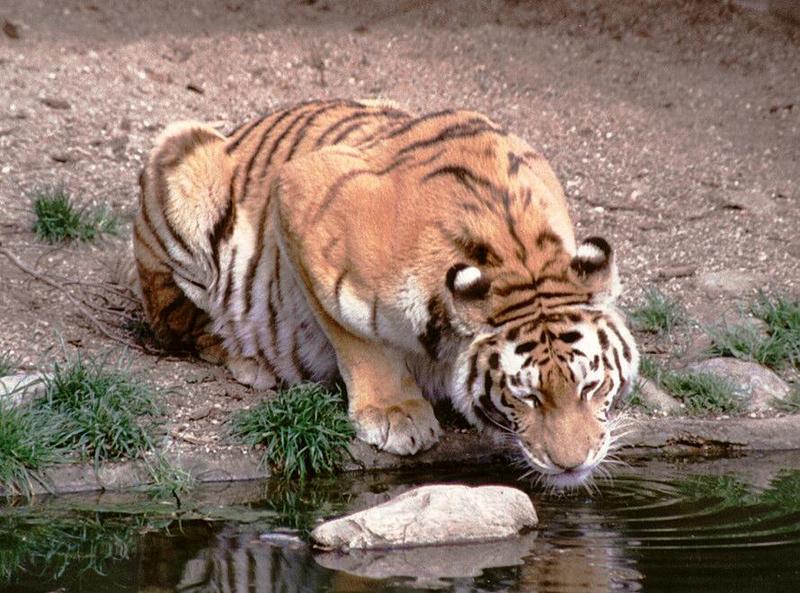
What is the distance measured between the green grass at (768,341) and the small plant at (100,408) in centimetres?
264

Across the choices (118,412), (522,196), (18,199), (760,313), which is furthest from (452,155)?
(18,199)

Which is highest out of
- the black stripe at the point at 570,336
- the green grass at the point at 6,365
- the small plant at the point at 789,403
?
the black stripe at the point at 570,336

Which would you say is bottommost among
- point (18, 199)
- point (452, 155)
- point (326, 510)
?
point (326, 510)

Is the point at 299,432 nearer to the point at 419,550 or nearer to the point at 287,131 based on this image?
the point at 419,550

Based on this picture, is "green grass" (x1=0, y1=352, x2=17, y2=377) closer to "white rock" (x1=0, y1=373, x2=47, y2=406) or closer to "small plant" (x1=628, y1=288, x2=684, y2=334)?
"white rock" (x1=0, y1=373, x2=47, y2=406)

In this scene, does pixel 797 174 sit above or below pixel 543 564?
above

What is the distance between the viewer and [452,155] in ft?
19.8

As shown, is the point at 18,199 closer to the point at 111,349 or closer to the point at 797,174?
the point at 111,349

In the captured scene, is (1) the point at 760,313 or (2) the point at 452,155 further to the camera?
(1) the point at 760,313

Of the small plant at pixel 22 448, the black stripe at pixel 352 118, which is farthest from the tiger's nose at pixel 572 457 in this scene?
the black stripe at pixel 352 118

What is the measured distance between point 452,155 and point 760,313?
6.90ft

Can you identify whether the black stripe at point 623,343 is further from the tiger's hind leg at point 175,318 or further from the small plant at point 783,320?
the tiger's hind leg at point 175,318

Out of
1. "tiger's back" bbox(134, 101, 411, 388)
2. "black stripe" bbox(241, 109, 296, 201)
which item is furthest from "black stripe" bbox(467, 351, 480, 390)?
"black stripe" bbox(241, 109, 296, 201)

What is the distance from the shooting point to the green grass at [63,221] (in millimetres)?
7742
